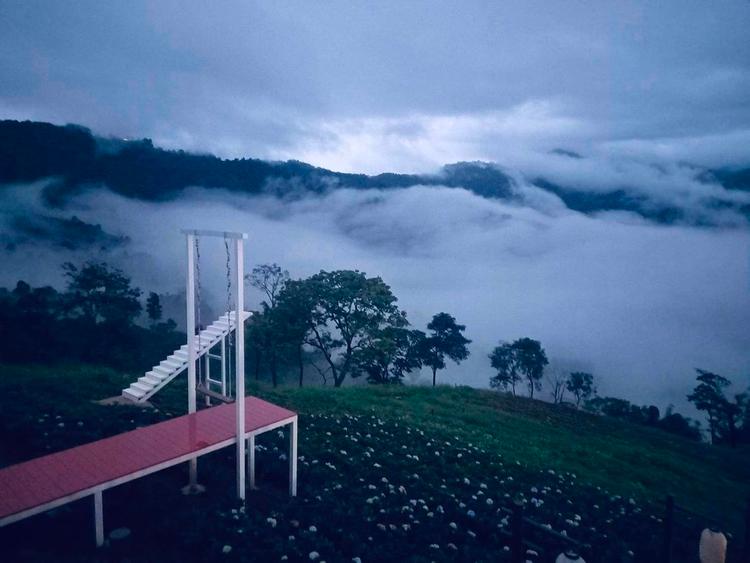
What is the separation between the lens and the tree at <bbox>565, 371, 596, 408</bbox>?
2196 inches

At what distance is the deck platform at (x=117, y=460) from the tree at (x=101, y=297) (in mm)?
21968

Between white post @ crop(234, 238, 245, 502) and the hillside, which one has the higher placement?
white post @ crop(234, 238, 245, 502)

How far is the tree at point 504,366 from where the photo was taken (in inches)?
2051

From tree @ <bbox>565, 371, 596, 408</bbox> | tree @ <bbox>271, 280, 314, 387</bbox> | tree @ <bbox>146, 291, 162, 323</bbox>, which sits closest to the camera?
tree @ <bbox>271, 280, 314, 387</bbox>

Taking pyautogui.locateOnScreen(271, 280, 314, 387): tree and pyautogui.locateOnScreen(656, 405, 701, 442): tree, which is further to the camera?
pyautogui.locateOnScreen(656, 405, 701, 442): tree

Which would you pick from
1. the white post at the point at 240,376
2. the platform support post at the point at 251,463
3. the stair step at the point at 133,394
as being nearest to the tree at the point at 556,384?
the stair step at the point at 133,394

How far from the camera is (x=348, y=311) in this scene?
98.6 ft

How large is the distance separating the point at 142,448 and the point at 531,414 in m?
22.0

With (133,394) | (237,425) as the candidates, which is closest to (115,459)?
(237,425)

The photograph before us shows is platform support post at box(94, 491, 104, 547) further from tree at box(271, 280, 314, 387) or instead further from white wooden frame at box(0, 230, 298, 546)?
tree at box(271, 280, 314, 387)

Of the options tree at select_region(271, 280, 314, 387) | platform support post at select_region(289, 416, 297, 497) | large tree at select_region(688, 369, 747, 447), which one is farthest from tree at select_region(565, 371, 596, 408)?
platform support post at select_region(289, 416, 297, 497)

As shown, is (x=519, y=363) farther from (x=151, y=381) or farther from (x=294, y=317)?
(x=151, y=381)

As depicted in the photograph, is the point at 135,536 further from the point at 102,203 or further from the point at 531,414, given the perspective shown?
the point at 102,203

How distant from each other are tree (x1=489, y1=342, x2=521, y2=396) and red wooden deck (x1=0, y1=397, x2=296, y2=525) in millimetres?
45110
